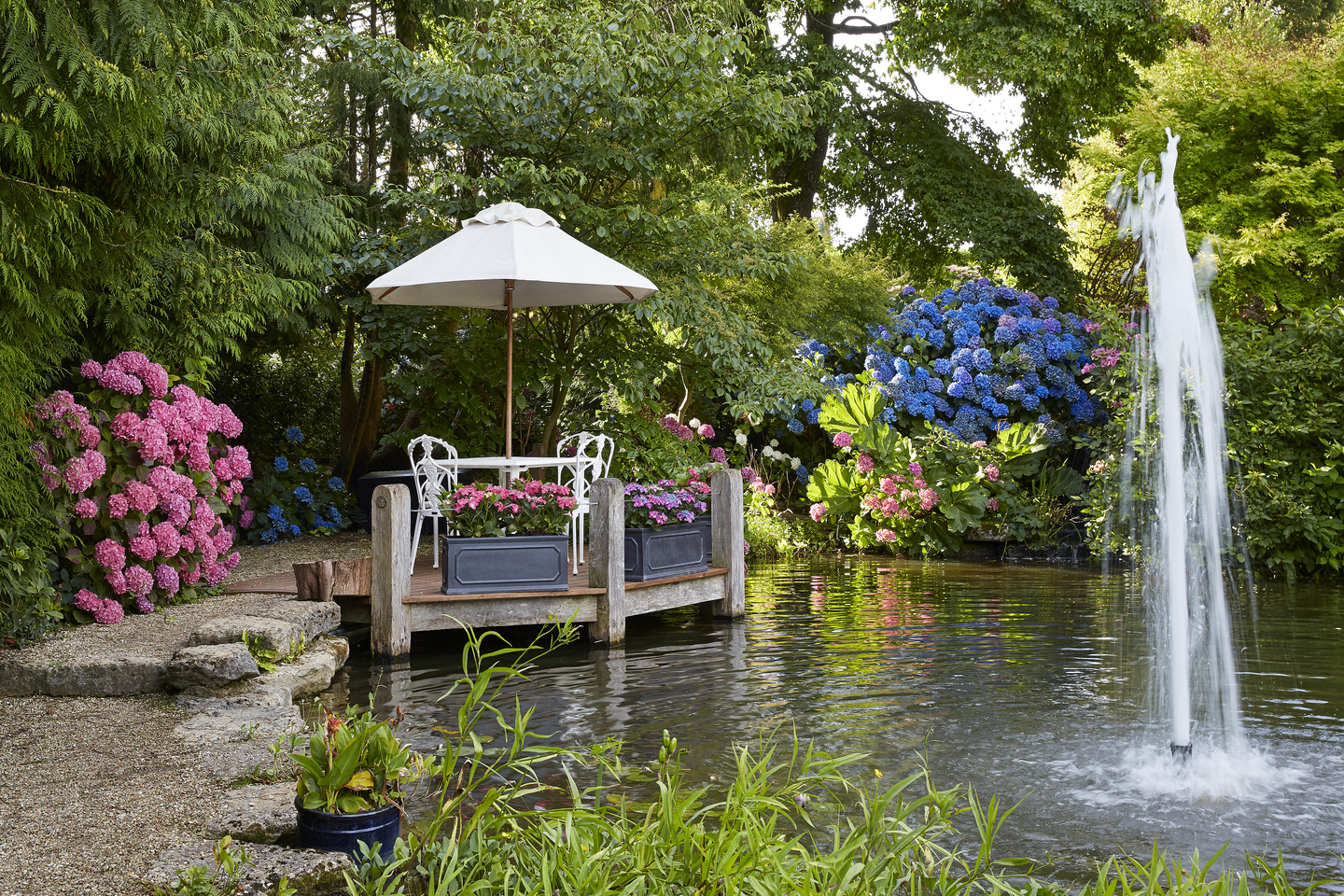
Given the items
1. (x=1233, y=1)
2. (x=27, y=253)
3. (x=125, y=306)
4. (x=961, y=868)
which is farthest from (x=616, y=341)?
(x=1233, y=1)

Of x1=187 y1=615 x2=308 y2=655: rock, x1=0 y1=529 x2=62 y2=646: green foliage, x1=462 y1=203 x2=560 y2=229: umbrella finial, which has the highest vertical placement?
x1=462 y1=203 x2=560 y2=229: umbrella finial

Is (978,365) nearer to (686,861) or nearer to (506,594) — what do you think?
(506,594)

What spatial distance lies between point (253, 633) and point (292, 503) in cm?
531

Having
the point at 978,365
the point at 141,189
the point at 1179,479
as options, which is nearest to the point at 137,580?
the point at 141,189

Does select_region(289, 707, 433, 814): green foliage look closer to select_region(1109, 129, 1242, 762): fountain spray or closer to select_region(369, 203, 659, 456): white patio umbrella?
select_region(1109, 129, 1242, 762): fountain spray

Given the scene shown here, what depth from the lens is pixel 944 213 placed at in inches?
560

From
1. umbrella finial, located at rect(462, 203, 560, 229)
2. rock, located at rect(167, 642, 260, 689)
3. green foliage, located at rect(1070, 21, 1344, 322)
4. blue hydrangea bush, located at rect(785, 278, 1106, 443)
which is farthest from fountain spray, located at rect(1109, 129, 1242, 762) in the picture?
rock, located at rect(167, 642, 260, 689)

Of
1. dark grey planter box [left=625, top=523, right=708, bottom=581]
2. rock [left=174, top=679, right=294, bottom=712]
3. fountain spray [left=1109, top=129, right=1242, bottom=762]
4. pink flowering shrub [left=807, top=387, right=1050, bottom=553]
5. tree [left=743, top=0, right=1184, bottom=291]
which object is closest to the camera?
fountain spray [left=1109, top=129, right=1242, bottom=762]

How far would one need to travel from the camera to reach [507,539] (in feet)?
19.6

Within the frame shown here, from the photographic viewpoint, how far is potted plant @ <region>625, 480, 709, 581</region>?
6617mm

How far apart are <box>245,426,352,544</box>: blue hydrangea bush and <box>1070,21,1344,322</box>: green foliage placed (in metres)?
9.14

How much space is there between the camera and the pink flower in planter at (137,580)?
5.52 meters

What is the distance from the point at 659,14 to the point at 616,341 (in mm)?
2952

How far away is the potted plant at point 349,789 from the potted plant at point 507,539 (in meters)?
3.32
